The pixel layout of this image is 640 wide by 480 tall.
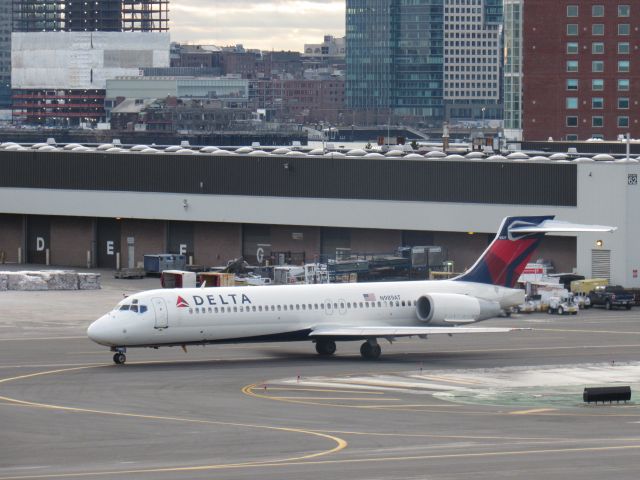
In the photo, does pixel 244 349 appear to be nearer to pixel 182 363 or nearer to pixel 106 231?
pixel 182 363

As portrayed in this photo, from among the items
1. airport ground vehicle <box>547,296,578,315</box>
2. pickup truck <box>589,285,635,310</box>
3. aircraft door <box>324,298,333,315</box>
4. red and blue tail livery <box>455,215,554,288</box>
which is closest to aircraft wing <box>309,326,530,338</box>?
aircraft door <box>324,298,333,315</box>

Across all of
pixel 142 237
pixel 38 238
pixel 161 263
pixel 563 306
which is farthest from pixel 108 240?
pixel 563 306

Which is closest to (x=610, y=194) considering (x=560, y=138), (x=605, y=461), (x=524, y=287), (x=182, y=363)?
(x=524, y=287)

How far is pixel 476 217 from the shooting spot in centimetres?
10094

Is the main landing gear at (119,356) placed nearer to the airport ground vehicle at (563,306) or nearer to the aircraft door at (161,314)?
the aircraft door at (161,314)

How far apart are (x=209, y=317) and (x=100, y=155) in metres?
55.3

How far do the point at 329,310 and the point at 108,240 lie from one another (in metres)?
54.4

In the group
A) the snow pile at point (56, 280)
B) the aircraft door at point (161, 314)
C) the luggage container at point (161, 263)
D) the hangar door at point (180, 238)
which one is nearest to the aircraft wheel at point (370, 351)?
the aircraft door at point (161, 314)

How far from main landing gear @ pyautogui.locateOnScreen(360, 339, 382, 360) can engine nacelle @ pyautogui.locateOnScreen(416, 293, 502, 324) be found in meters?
2.73

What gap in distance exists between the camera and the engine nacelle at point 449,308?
219 feet

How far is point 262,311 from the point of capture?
209 ft

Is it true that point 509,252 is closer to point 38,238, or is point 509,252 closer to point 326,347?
point 326,347

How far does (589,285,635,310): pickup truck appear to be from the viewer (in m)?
90.4

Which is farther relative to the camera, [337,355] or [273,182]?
[273,182]
